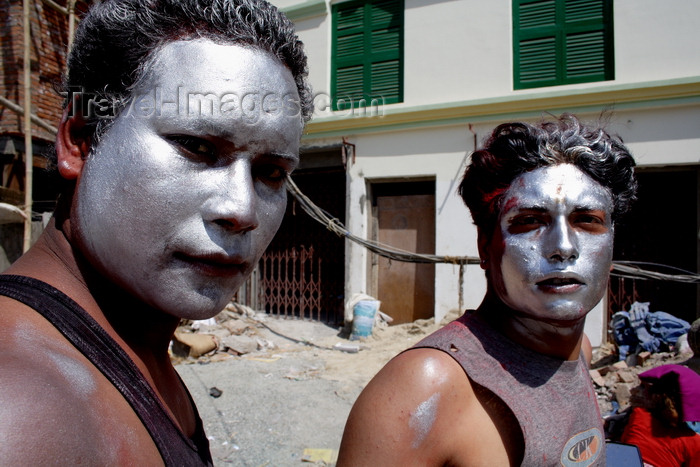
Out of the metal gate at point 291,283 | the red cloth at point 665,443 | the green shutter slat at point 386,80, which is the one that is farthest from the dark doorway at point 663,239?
the metal gate at point 291,283

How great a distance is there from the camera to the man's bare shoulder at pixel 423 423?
55.8 inches

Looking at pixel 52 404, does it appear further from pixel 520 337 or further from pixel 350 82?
pixel 350 82

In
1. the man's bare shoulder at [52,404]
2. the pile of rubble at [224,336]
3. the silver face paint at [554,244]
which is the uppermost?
the silver face paint at [554,244]

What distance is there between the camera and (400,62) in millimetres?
8109

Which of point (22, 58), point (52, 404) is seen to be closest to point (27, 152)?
point (22, 58)

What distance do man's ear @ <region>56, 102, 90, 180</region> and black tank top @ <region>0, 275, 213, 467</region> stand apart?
0.87 ft

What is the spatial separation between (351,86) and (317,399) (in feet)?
19.4

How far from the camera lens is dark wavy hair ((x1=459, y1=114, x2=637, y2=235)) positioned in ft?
5.76

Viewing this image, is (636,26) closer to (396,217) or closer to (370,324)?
(396,217)

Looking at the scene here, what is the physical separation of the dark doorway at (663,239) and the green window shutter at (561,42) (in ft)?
6.09

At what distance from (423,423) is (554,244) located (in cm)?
80

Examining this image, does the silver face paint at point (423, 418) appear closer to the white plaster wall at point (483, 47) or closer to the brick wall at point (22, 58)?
the white plaster wall at point (483, 47)

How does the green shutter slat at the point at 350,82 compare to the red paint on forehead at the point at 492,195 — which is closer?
the red paint on forehead at the point at 492,195

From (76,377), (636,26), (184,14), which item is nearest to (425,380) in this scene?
(76,377)
